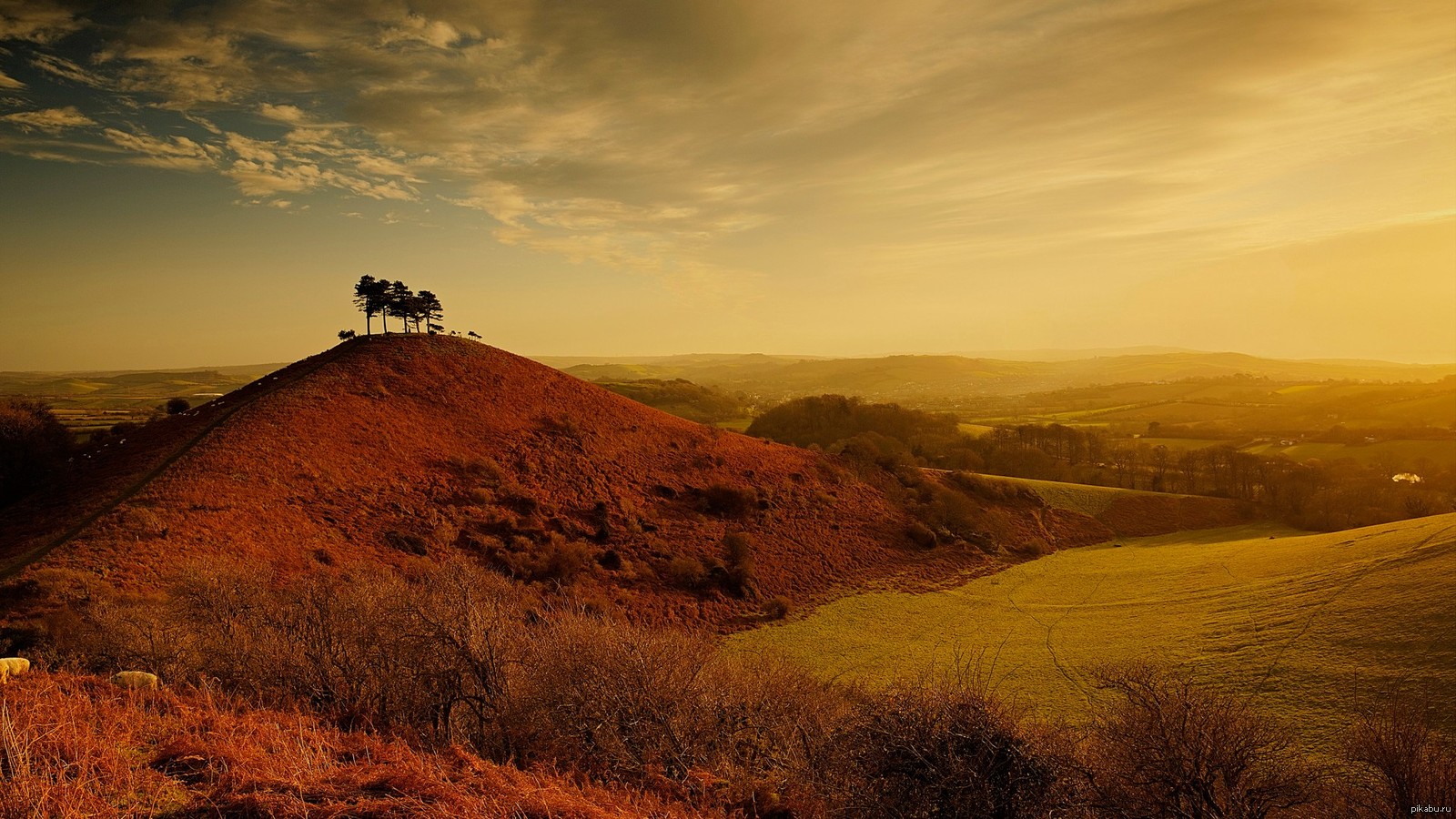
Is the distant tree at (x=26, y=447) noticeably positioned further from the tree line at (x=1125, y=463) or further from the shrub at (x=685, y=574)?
the tree line at (x=1125, y=463)

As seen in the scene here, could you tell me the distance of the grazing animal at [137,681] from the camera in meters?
10.9

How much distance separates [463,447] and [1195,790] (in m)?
36.9

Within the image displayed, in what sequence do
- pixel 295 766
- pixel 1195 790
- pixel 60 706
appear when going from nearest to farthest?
pixel 295 766
pixel 60 706
pixel 1195 790

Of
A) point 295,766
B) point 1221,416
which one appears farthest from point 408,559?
point 1221,416

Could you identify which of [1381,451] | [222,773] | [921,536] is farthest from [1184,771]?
[1381,451]

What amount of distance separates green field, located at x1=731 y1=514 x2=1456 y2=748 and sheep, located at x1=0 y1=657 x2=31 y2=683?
22.4 meters

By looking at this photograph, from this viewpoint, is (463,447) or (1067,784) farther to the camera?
(463,447)

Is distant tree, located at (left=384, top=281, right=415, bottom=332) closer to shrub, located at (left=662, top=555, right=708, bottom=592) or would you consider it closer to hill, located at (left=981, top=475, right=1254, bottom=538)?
shrub, located at (left=662, top=555, right=708, bottom=592)

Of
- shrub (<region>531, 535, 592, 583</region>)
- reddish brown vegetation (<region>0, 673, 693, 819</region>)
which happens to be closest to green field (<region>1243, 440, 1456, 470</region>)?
shrub (<region>531, 535, 592, 583</region>)

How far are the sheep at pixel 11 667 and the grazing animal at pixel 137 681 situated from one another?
1.44m

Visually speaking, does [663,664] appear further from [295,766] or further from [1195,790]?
[1195,790]

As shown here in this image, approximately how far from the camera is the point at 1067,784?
32.2ft

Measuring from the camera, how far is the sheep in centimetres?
1061

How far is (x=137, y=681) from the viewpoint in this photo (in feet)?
36.5
